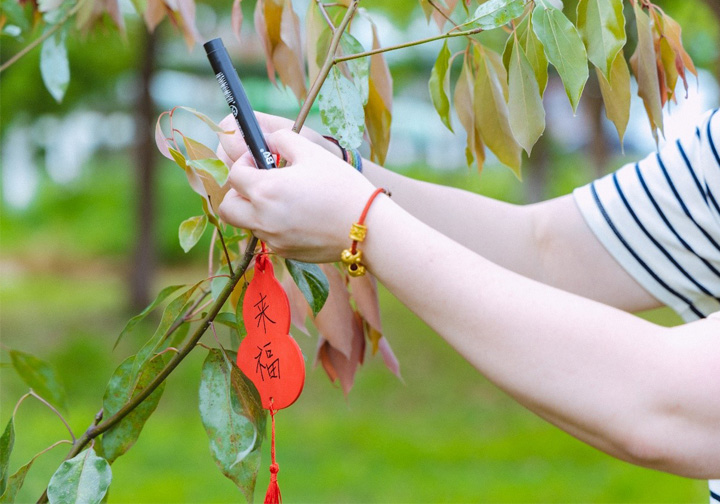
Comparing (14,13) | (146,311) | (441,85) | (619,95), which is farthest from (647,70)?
(14,13)

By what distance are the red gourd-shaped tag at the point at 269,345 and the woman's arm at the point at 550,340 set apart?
0.09 m

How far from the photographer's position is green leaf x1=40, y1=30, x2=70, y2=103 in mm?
1027

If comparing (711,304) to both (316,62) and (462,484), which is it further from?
(462,484)

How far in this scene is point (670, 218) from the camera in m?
0.94

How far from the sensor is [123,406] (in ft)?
2.45

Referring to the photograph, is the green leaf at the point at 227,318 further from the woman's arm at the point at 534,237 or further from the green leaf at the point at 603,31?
the green leaf at the point at 603,31

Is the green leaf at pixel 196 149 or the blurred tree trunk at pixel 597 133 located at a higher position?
the green leaf at pixel 196 149

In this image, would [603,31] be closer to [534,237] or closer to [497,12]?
[497,12]

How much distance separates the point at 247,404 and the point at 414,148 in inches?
419

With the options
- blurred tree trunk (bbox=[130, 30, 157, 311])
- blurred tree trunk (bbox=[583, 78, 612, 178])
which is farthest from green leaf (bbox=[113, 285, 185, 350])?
blurred tree trunk (bbox=[583, 78, 612, 178])

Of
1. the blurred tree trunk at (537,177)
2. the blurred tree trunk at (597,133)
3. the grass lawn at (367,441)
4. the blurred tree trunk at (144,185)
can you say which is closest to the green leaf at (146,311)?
the grass lawn at (367,441)

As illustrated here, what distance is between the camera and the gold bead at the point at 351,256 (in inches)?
23.9

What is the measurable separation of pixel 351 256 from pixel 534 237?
49cm

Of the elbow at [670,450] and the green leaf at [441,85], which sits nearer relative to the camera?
the elbow at [670,450]
